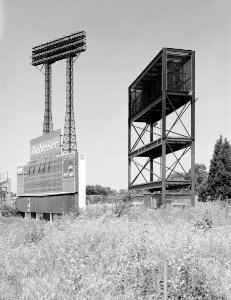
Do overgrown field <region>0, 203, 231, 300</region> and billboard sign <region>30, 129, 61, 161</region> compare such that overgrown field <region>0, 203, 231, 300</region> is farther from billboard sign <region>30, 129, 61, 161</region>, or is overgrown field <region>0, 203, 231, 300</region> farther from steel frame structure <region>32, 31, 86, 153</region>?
steel frame structure <region>32, 31, 86, 153</region>

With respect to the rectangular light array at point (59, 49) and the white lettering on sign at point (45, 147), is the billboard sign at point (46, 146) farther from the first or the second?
the rectangular light array at point (59, 49)

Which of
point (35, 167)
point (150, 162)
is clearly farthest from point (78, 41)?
point (150, 162)

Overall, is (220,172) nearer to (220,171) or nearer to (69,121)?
(220,171)

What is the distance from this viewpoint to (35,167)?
4244cm

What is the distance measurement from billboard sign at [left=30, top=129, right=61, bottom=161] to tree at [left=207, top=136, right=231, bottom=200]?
54.5 ft

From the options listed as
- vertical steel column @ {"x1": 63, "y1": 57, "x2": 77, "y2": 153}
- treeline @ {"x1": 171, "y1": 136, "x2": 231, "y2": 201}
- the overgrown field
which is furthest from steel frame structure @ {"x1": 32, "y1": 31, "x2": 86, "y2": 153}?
the overgrown field

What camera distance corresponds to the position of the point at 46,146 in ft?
134

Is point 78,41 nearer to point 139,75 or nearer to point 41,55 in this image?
point 41,55

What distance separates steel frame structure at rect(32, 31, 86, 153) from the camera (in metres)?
61.8

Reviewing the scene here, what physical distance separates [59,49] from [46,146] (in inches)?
1256

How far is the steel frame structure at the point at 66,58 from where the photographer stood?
6175cm

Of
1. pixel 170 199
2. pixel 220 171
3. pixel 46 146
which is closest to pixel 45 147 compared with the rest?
pixel 46 146

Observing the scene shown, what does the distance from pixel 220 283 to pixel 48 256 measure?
3685 mm

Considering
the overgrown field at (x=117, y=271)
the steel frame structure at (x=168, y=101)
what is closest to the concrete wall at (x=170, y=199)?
the steel frame structure at (x=168, y=101)
